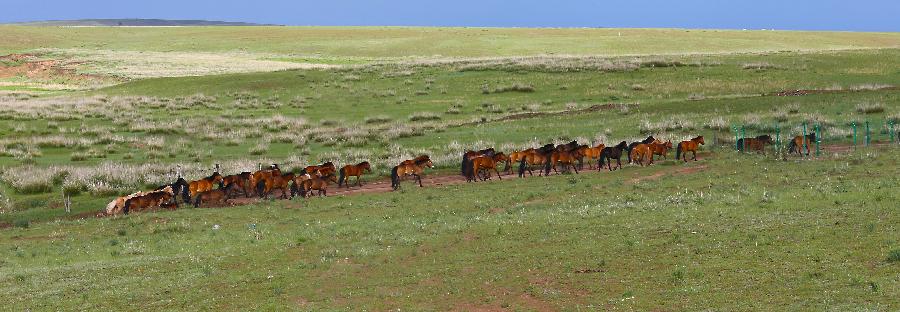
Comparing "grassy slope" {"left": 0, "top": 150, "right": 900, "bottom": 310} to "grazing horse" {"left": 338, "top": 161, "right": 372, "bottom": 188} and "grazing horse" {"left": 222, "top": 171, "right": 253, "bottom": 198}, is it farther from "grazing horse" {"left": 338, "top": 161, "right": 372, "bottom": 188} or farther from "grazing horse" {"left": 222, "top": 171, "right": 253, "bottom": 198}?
"grazing horse" {"left": 338, "top": 161, "right": 372, "bottom": 188}

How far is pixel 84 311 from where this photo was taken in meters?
12.5

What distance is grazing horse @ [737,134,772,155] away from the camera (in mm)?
26234

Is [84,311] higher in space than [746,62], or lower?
lower

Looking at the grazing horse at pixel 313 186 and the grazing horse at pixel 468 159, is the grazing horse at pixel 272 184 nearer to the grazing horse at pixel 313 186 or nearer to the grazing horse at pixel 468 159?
the grazing horse at pixel 313 186

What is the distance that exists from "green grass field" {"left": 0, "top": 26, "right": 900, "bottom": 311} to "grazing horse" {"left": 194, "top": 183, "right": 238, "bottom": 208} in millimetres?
774

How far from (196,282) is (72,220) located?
8.52 m

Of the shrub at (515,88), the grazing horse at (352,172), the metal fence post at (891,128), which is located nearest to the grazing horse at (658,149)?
the metal fence post at (891,128)

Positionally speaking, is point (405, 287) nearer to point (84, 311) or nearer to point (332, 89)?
point (84, 311)

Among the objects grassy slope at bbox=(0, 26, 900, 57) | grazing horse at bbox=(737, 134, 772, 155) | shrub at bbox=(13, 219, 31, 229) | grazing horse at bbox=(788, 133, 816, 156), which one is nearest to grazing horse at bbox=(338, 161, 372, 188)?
shrub at bbox=(13, 219, 31, 229)

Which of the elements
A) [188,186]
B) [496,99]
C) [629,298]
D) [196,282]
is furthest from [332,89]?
[629,298]

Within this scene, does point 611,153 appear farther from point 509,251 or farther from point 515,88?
point 515,88

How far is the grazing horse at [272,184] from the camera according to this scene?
23.2 meters

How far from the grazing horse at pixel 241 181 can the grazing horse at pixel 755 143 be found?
47.0 feet

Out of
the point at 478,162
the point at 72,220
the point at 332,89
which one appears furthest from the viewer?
the point at 332,89
